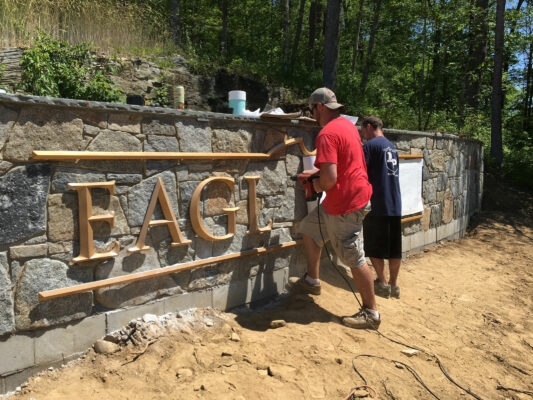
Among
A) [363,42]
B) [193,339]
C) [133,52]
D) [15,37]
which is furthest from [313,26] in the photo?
[193,339]

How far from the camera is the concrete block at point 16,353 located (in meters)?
2.52

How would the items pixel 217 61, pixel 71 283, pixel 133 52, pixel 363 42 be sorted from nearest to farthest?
pixel 71 283, pixel 133 52, pixel 217 61, pixel 363 42

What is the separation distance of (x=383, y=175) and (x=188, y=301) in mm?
2543

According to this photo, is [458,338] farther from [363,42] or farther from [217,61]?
[363,42]

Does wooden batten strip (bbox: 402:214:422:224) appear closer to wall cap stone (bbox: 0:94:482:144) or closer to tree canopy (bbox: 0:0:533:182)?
wall cap stone (bbox: 0:94:482:144)

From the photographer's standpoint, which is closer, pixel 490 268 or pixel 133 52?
pixel 490 268

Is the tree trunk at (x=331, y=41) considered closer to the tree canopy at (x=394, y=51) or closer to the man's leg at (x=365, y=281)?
the tree canopy at (x=394, y=51)

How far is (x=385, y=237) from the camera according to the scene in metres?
4.57

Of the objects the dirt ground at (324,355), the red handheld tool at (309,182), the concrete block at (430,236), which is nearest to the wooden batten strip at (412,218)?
the concrete block at (430,236)

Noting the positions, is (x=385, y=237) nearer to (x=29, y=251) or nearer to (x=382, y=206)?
(x=382, y=206)

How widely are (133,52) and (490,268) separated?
7.82 metres

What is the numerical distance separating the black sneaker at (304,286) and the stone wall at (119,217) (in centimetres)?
14

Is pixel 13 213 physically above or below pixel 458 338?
above

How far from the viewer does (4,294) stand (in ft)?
8.16
